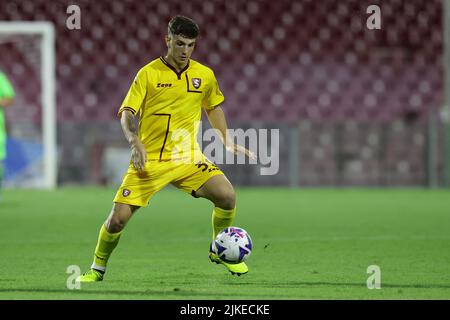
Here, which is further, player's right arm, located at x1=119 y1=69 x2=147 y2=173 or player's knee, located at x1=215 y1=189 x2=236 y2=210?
player's knee, located at x1=215 y1=189 x2=236 y2=210

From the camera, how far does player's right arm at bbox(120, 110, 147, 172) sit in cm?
627

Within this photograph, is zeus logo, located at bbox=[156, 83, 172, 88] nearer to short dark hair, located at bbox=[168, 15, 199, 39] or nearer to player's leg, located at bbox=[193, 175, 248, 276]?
short dark hair, located at bbox=[168, 15, 199, 39]

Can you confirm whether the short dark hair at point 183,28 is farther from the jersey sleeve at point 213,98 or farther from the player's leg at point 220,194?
the player's leg at point 220,194

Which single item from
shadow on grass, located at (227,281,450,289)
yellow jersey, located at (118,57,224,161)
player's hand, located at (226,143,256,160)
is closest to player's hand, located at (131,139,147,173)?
yellow jersey, located at (118,57,224,161)

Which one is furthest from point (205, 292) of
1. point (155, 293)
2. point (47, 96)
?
point (47, 96)

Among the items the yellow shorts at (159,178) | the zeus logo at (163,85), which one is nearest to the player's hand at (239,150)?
the yellow shorts at (159,178)

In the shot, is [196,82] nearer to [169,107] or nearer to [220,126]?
[169,107]

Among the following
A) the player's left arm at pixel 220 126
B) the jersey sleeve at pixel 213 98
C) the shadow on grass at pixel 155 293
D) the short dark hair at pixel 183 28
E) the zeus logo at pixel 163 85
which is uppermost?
the short dark hair at pixel 183 28

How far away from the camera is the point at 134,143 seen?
20.5 feet

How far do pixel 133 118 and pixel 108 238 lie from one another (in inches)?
29.1

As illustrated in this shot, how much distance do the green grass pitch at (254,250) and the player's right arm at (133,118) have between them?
0.73 meters

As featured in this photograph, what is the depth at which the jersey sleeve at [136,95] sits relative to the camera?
21.1ft
